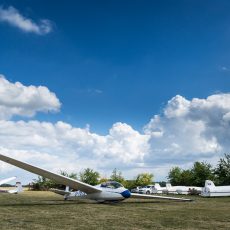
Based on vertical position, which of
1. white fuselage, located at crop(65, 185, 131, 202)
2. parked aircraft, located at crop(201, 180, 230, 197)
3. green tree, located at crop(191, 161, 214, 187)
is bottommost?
white fuselage, located at crop(65, 185, 131, 202)

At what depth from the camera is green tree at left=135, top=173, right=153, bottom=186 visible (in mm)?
92188

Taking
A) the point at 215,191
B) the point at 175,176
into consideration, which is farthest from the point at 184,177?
the point at 215,191

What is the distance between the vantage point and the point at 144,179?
92938 millimetres

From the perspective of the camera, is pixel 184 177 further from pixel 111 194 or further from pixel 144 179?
pixel 111 194

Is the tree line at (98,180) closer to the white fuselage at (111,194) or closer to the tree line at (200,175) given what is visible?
the tree line at (200,175)

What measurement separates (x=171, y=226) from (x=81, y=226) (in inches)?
110

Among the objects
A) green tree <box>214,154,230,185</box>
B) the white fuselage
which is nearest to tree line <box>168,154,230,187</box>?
green tree <box>214,154,230,185</box>

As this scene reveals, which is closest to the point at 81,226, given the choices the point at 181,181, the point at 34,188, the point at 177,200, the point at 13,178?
the point at 177,200

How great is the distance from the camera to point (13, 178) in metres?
44.9

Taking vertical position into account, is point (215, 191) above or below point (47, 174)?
below

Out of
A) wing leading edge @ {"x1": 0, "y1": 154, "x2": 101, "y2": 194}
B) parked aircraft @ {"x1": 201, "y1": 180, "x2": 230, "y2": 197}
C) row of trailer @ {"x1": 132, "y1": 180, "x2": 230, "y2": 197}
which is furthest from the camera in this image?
row of trailer @ {"x1": 132, "y1": 180, "x2": 230, "y2": 197}

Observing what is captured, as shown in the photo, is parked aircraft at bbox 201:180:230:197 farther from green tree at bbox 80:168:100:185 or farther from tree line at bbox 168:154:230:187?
green tree at bbox 80:168:100:185

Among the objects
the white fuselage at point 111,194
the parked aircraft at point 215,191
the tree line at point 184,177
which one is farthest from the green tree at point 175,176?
the white fuselage at point 111,194

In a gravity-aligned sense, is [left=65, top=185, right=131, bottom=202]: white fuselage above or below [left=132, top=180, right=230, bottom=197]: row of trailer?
below
